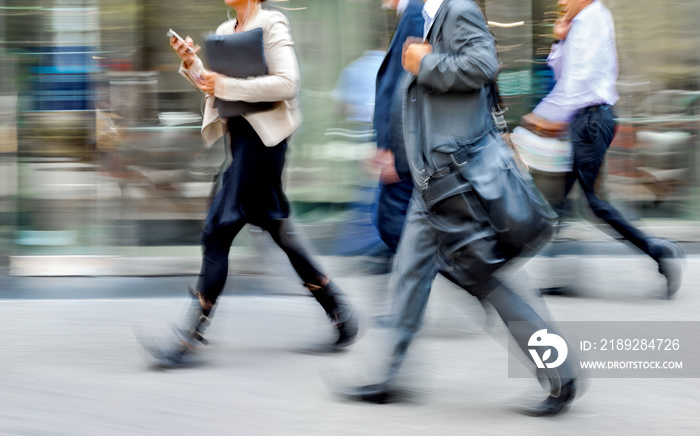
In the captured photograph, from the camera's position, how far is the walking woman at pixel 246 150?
437 cm

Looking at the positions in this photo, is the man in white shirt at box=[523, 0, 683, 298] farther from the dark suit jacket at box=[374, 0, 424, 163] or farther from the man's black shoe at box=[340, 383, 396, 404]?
the man's black shoe at box=[340, 383, 396, 404]

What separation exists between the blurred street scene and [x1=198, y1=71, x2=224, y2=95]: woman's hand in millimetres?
479

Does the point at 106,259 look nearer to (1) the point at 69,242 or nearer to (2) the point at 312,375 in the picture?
(1) the point at 69,242

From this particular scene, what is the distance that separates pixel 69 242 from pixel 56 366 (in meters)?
2.72

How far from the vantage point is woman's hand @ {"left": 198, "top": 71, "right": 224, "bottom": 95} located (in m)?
4.39

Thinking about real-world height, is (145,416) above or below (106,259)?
above

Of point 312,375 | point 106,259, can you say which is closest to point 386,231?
point 312,375

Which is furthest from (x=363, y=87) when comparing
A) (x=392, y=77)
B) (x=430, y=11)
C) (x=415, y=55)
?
(x=415, y=55)

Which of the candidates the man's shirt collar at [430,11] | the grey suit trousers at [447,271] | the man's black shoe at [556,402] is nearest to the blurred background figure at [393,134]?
the man's shirt collar at [430,11]

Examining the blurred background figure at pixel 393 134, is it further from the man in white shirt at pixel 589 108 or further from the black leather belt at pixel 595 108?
the black leather belt at pixel 595 108

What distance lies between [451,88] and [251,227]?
8.00ft

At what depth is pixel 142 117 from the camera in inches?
287

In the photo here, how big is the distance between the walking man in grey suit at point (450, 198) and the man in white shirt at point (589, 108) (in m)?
2.02

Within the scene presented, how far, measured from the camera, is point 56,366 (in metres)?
4.64
